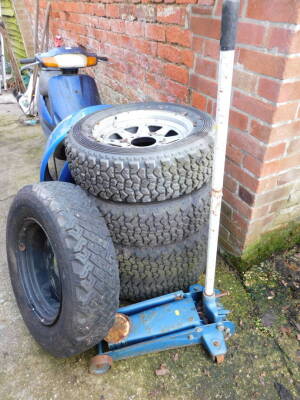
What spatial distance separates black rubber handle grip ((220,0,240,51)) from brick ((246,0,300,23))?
489 millimetres

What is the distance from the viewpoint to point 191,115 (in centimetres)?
177

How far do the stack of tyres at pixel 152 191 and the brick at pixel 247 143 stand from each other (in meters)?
0.23

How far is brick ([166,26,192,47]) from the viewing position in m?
2.01

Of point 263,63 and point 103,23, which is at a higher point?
point 103,23

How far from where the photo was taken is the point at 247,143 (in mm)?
1751

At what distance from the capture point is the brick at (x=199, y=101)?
202 centimetres

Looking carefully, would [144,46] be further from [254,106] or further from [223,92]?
[223,92]

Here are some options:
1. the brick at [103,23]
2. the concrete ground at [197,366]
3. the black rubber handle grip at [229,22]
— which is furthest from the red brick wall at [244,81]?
the black rubber handle grip at [229,22]

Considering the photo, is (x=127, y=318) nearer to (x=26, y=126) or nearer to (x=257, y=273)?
(x=257, y=273)

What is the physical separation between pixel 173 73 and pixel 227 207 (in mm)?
1038

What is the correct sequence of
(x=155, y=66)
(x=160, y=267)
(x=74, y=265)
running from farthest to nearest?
(x=155, y=66) → (x=160, y=267) → (x=74, y=265)

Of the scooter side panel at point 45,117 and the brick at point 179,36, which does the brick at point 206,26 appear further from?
the scooter side panel at point 45,117

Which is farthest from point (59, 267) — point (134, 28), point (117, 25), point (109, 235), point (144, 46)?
point (117, 25)

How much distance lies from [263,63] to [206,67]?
469 mm
